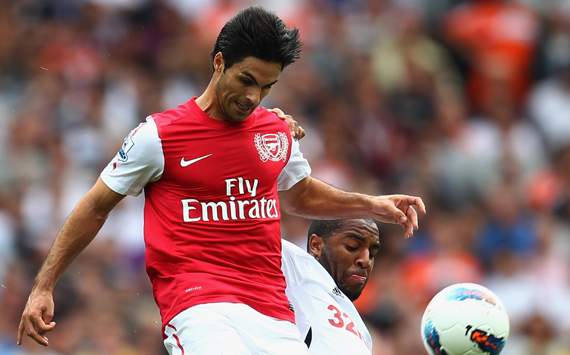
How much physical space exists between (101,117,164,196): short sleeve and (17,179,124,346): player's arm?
6 cm

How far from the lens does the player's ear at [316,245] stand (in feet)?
27.1

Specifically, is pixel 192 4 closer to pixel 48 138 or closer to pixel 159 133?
pixel 48 138

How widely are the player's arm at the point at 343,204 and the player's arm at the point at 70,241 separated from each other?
123 cm

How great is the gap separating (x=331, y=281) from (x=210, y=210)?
140 cm

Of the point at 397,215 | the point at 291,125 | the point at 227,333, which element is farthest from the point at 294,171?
the point at 227,333

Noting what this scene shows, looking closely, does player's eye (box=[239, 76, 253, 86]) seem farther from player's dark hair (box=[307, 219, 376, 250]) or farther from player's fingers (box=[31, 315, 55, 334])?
player's dark hair (box=[307, 219, 376, 250])

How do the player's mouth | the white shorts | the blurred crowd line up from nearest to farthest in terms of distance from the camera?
the white shorts < the player's mouth < the blurred crowd

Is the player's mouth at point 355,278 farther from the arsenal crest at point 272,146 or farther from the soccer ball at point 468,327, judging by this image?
the arsenal crest at point 272,146

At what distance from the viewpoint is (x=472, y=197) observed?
13.4 meters

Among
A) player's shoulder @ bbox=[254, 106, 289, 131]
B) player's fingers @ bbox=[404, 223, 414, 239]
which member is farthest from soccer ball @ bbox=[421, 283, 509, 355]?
player's shoulder @ bbox=[254, 106, 289, 131]

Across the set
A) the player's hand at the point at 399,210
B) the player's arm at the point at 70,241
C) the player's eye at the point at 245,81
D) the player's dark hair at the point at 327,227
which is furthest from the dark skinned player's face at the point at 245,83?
the player's dark hair at the point at 327,227

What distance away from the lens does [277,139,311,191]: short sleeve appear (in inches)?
285

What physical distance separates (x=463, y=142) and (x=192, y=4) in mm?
3256

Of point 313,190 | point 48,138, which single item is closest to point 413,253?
point 48,138
